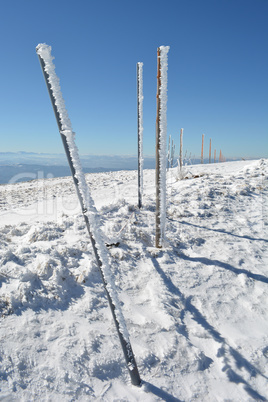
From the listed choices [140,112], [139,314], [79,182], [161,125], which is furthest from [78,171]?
[140,112]

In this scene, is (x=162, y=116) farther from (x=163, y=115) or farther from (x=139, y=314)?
(x=139, y=314)

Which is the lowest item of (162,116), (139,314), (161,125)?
(139,314)

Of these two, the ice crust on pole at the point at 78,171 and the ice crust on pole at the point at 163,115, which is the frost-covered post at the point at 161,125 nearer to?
the ice crust on pole at the point at 163,115

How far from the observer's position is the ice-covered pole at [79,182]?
1.37 metres

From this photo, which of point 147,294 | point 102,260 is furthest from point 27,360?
point 147,294

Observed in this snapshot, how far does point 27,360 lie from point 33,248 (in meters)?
2.05

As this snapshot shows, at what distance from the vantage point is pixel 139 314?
2826 mm

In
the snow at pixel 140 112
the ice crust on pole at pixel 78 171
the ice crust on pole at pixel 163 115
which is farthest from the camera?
the snow at pixel 140 112

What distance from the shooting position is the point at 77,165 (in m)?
1.54

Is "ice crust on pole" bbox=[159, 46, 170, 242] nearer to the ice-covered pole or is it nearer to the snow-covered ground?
the snow-covered ground

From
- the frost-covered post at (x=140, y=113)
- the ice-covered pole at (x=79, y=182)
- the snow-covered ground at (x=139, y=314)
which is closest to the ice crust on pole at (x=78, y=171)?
the ice-covered pole at (x=79, y=182)

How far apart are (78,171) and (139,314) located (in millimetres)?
2243

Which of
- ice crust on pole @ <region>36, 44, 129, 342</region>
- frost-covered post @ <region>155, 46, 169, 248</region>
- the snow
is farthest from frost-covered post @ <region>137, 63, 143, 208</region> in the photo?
ice crust on pole @ <region>36, 44, 129, 342</region>

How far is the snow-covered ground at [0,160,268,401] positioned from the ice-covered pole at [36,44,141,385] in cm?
47
